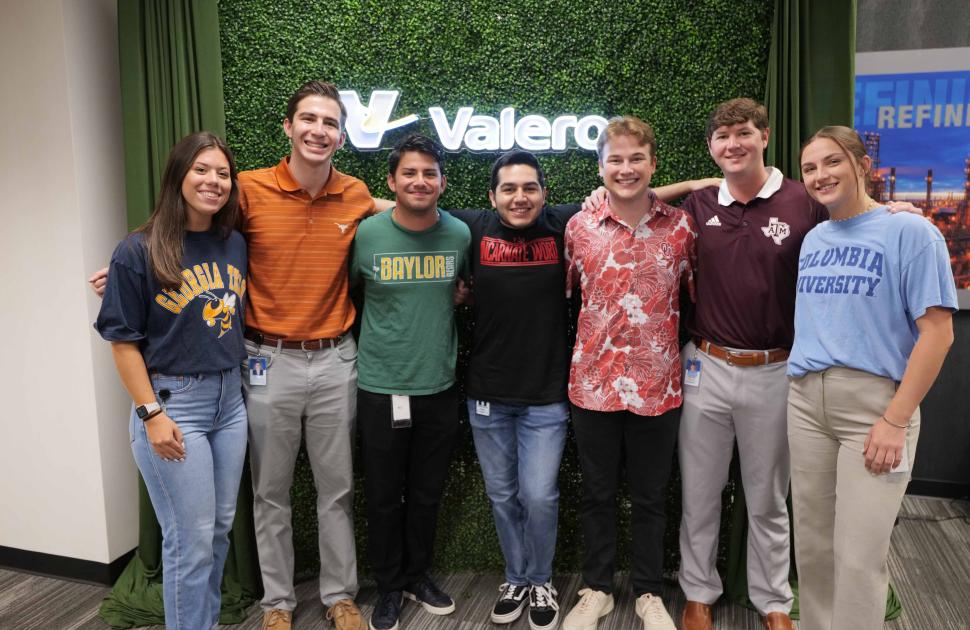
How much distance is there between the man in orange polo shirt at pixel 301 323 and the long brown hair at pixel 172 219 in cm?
36

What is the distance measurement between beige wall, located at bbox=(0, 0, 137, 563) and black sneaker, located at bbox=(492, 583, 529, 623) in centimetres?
188

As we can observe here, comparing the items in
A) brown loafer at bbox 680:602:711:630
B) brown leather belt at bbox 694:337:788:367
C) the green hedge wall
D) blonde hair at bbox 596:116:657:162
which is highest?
the green hedge wall

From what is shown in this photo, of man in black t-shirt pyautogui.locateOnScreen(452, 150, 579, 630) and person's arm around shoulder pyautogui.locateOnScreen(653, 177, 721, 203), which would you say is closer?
man in black t-shirt pyautogui.locateOnScreen(452, 150, 579, 630)

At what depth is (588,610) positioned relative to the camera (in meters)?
2.56

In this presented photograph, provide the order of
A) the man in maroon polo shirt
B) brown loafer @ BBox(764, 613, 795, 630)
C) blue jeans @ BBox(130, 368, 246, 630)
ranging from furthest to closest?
brown loafer @ BBox(764, 613, 795, 630)
the man in maroon polo shirt
blue jeans @ BBox(130, 368, 246, 630)

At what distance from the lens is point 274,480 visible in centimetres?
251

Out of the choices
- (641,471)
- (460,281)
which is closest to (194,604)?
(460,281)

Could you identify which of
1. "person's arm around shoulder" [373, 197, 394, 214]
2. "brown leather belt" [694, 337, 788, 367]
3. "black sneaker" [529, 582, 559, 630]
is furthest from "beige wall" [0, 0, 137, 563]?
"brown leather belt" [694, 337, 788, 367]

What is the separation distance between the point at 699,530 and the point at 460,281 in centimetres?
142

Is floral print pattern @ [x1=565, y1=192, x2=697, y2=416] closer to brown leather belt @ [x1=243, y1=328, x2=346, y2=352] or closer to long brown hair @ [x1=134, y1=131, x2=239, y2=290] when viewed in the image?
brown leather belt @ [x1=243, y1=328, x2=346, y2=352]

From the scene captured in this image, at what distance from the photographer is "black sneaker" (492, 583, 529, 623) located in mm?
2631

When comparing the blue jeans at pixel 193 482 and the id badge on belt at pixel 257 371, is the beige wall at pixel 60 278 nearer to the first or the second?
the id badge on belt at pixel 257 371

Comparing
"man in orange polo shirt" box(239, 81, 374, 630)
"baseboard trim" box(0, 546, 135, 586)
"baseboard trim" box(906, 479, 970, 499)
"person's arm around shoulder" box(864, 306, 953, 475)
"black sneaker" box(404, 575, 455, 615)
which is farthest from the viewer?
"baseboard trim" box(906, 479, 970, 499)

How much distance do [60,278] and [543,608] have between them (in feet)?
8.59
